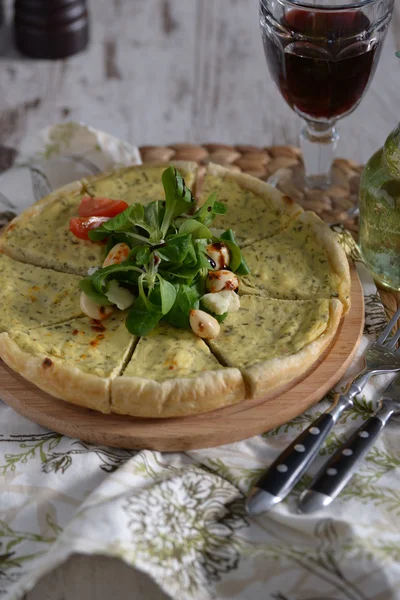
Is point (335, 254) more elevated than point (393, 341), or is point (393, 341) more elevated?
point (335, 254)

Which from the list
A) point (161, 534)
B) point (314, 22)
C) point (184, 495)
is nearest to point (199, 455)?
point (184, 495)

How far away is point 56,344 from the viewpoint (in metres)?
3.70

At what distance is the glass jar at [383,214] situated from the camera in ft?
13.3

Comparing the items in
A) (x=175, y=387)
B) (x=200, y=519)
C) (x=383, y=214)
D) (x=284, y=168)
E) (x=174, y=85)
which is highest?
(x=383, y=214)

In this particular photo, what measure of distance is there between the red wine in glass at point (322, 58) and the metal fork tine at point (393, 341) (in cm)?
147

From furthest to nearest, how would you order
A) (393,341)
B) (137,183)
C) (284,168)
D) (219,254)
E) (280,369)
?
(284,168) < (137,183) < (219,254) < (393,341) < (280,369)

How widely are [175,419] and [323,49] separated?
7.03 feet

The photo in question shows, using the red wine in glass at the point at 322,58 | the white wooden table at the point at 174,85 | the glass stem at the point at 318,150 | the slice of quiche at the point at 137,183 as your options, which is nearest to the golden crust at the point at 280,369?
the slice of quiche at the point at 137,183

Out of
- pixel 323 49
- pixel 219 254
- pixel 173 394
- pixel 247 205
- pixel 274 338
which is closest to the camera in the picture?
pixel 173 394

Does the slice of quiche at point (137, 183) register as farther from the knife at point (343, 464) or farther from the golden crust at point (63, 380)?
the knife at point (343, 464)

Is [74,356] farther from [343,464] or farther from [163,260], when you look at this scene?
[343,464]

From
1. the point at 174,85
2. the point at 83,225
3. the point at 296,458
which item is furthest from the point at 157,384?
the point at 174,85

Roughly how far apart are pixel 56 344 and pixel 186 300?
62 cm

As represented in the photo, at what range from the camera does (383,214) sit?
410 centimetres
